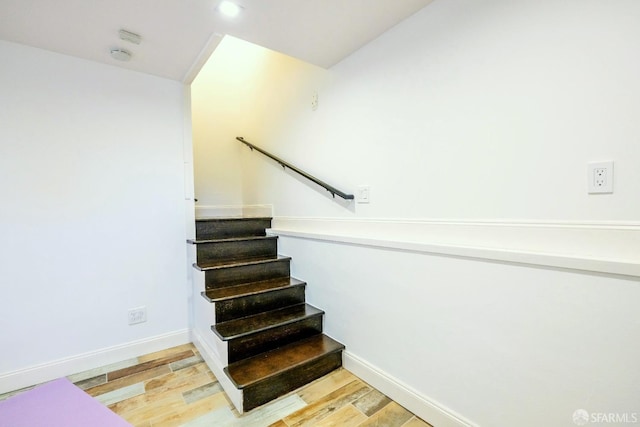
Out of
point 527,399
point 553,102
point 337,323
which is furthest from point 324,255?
point 553,102

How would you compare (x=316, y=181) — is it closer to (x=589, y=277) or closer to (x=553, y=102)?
(x=553, y=102)

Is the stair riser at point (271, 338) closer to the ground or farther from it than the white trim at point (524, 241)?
closer to the ground

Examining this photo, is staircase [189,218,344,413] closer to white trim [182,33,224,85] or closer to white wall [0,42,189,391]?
white wall [0,42,189,391]

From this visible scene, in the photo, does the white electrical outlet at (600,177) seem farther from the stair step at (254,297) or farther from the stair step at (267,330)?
the stair step at (254,297)

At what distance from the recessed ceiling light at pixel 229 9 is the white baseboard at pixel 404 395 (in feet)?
7.24

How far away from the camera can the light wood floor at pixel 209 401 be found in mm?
1545

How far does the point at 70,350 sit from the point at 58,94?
176 centimetres

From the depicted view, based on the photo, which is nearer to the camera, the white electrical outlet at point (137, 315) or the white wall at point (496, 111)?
the white wall at point (496, 111)

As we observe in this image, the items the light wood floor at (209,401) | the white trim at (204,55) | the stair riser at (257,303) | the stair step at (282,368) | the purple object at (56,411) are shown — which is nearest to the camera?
the purple object at (56,411)

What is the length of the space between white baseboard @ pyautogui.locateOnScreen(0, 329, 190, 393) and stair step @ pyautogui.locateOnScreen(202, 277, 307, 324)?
631 millimetres

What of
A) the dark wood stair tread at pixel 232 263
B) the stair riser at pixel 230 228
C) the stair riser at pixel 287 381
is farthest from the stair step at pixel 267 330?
the stair riser at pixel 230 228

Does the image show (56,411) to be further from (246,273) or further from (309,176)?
(309,176)

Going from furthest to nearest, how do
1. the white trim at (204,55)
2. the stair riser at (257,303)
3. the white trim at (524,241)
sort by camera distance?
the stair riser at (257,303), the white trim at (204,55), the white trim at (524,241)

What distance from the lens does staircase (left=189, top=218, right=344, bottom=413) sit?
5.71 ft
